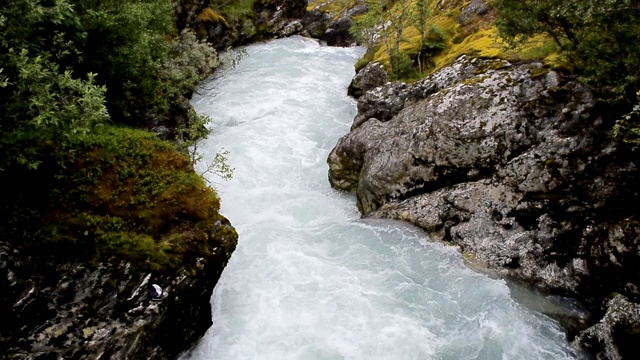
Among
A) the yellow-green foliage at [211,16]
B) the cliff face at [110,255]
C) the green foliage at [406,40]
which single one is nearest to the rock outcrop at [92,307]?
the cliff face at [110,255]

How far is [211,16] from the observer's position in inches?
1710

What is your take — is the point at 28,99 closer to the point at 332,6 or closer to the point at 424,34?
the point at 424,34

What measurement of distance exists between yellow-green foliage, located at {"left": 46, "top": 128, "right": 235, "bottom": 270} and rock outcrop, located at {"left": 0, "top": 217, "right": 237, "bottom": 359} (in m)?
0.44

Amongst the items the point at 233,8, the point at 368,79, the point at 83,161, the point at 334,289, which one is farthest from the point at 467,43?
the point at 233,8

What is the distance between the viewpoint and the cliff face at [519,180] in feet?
41.6

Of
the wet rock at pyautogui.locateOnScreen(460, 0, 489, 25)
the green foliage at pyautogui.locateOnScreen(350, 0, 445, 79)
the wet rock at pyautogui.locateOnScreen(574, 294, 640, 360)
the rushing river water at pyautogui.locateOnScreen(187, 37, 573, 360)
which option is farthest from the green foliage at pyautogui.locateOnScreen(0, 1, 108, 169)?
the wet rock at pyautogui.locateOnScreen(460, 0, 489, 25)

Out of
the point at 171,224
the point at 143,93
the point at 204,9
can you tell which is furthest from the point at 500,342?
the point at 204,9

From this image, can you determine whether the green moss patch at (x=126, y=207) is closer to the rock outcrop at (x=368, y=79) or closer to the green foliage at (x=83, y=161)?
the green foliage at (x=83, y=161)

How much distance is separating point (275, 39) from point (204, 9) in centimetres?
1311

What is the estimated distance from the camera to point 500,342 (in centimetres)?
1180

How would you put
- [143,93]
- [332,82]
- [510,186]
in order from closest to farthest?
[510,186], [143,93], [332,82]

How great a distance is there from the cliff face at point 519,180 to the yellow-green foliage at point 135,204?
861 centimetres

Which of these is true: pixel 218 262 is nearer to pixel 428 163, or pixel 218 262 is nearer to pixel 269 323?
pixel 269 323

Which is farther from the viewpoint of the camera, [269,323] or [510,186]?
[510,186]
